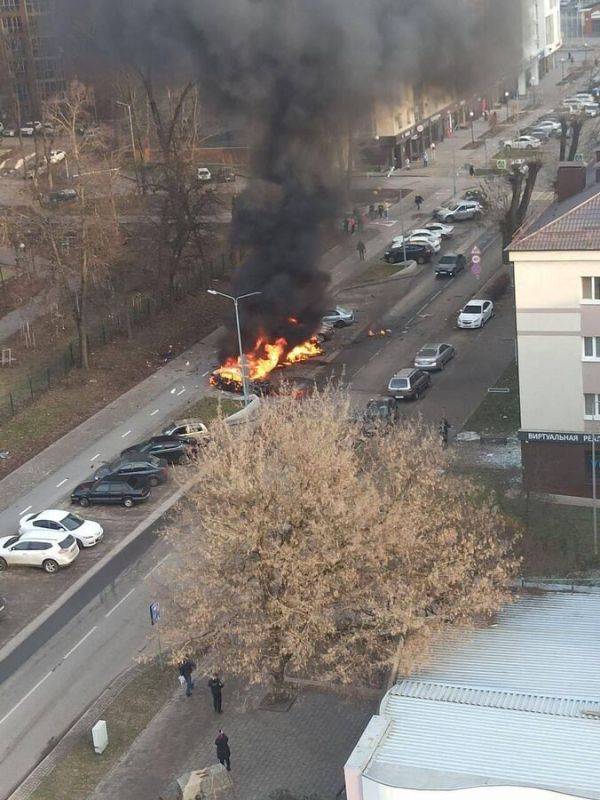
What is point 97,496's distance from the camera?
4578cm

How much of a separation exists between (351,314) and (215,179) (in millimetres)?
25059

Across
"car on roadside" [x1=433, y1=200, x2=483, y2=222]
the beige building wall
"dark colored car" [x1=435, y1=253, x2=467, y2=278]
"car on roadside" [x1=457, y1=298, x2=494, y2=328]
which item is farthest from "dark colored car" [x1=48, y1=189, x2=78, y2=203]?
the beige building wall

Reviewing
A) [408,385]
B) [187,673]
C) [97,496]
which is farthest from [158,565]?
[408,385]

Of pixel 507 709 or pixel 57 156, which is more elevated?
pixel 57 156

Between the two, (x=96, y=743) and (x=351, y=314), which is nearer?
(x=96, y=743)

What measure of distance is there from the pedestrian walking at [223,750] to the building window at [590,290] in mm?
19373

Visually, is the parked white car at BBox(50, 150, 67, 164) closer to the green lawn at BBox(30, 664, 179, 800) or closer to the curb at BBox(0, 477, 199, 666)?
the curb at BBox(0, 477, 199, 666)

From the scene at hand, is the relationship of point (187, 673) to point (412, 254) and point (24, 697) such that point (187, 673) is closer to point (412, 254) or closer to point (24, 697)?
point (24, 697)

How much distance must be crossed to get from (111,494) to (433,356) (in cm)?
1766

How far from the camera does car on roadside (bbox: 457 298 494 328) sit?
6269 cm

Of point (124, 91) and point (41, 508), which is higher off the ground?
point (124, 91)

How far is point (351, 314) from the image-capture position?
213 ft

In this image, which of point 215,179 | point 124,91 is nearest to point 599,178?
point 215,179

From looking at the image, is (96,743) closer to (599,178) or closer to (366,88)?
(599,178)
